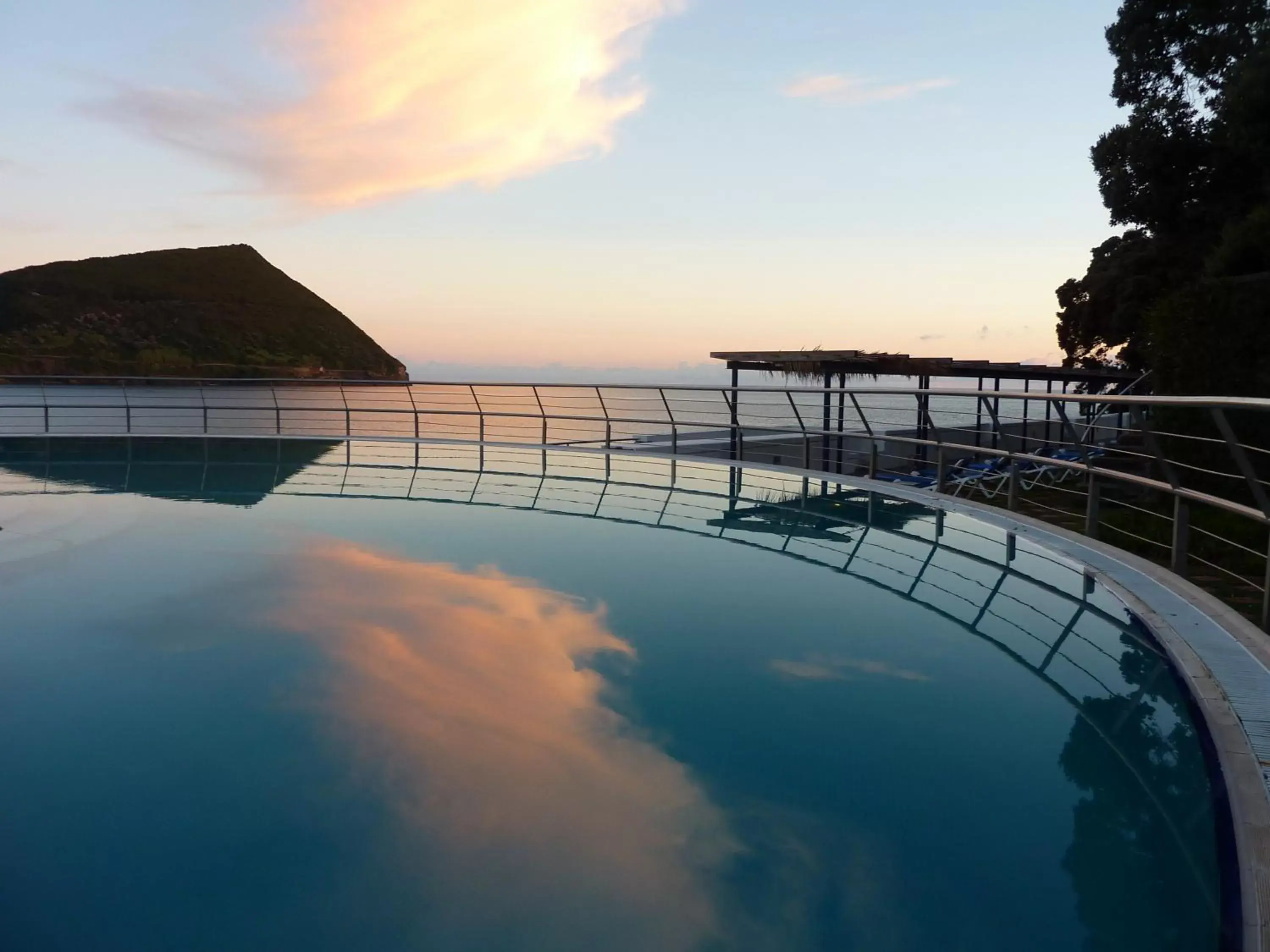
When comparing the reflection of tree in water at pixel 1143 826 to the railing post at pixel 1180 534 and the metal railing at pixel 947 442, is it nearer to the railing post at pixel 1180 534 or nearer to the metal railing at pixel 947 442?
the metal railing at pixel 947 442

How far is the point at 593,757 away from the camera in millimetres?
2121

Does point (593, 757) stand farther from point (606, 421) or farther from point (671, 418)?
point (606, 421)

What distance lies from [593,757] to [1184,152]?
15.5 meters

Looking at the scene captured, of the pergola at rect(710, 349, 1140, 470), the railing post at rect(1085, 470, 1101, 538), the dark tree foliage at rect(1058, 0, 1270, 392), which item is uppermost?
the dark tree foliage at rect(1058, 0, 1270, 392)

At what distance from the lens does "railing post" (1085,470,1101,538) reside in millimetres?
4207

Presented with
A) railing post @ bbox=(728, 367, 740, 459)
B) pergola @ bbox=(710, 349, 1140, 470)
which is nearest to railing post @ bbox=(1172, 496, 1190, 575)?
railing post @ bbox=(728, 367, 740, 459)

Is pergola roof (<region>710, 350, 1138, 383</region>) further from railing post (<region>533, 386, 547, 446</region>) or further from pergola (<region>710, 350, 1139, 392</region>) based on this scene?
railing post (<region>533, 386, 547, 446</region>)

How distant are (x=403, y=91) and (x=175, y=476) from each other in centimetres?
469

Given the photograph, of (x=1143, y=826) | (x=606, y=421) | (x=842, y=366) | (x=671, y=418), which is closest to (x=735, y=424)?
(x=671, y=418)

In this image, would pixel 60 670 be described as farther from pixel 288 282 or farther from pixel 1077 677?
pixel 288 282

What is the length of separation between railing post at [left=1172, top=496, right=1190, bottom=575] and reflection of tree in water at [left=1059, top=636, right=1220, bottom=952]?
1.12 meters

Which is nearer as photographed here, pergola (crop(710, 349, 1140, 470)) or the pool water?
the pool water

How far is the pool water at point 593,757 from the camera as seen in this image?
149 centimetres

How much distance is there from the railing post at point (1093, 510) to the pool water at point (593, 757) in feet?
0.97
